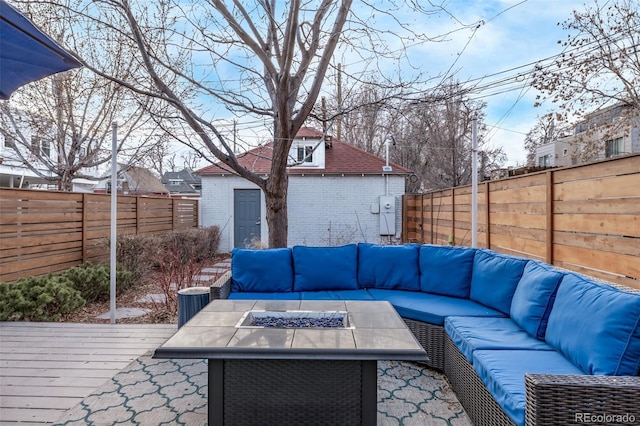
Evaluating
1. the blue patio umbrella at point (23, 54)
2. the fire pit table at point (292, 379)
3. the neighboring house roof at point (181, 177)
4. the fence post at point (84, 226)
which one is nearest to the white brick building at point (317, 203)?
the fence post at point (84, 226)

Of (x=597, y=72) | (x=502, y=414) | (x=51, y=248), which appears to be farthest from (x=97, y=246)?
(x=597, y=72)

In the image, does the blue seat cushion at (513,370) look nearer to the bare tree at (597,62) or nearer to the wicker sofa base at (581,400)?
the wicker sofa base at (581,400)

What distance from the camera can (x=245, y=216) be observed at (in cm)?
1063

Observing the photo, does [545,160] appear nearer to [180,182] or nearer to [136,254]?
[136,254]

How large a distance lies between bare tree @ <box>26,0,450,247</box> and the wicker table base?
2.95 meters

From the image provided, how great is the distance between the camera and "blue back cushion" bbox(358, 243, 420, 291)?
156 inches

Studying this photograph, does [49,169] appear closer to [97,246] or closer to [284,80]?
[97,246]

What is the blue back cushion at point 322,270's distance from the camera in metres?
3.96

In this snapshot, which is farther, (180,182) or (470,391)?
(180,182)

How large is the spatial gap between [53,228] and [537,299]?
6.02m

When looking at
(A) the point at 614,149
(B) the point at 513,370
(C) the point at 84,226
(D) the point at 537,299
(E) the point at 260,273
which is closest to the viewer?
(B) the point at 513,370

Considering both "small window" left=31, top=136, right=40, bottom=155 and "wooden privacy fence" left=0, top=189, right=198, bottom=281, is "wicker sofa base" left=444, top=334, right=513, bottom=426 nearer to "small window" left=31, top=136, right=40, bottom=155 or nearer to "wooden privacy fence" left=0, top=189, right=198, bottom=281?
"wooden privacy fence" left=0, top=189, right=198, bottom=281

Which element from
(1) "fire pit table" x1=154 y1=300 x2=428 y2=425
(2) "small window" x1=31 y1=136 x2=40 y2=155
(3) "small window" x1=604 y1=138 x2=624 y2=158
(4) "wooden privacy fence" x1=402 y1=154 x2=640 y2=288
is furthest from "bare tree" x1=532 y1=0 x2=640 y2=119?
(2) "small window" x1=31 y1=136 x2=40 y2=155

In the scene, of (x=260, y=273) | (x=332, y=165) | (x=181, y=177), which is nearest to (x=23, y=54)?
(x=260, y=273)
